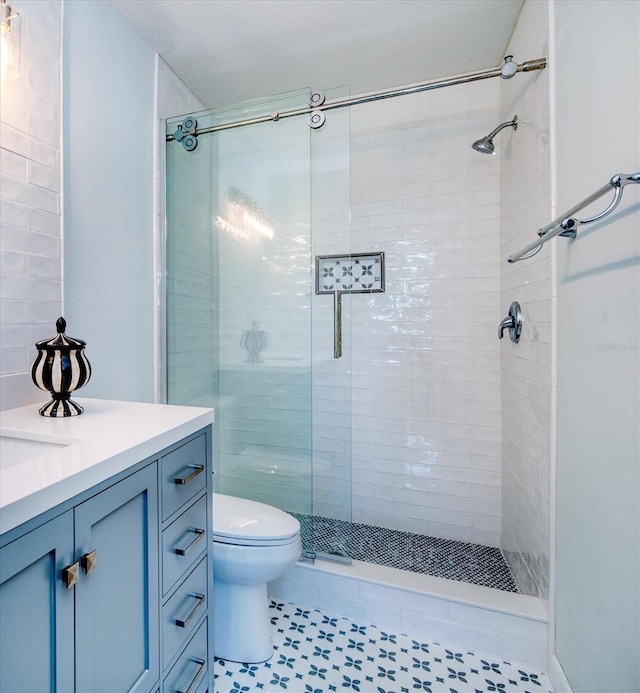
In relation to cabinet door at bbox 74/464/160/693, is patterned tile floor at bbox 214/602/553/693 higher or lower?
lower

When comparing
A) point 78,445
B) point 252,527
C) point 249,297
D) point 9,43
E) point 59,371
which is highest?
point 9,43

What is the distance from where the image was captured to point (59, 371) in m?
1.02

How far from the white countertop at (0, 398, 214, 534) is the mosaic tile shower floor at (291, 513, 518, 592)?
1065mm

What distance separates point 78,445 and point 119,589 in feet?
1.02

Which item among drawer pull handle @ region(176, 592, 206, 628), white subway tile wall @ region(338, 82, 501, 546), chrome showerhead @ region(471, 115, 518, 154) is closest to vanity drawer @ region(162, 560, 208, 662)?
drawer pull handle @ region(176, 592, 206, 628)

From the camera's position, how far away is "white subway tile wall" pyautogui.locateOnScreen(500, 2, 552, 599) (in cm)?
134

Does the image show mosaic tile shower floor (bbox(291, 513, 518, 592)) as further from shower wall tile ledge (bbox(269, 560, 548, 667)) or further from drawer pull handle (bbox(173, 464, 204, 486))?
drawer pull handle (bbox(173, 464, 204, 486))

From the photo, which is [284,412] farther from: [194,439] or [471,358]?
[471,358]

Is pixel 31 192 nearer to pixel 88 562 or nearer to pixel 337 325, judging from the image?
pixel 88 562

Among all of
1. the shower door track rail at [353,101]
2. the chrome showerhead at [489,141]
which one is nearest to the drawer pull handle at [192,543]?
the shower door track rail at [353,101]

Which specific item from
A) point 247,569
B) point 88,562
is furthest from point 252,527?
point 88,562

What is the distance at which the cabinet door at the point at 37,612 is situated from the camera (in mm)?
534

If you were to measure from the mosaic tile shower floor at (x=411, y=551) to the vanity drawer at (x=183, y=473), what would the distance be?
902 millimetres

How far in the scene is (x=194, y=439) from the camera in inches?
39.9
